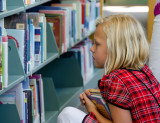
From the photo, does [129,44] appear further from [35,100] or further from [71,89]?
[71,89]

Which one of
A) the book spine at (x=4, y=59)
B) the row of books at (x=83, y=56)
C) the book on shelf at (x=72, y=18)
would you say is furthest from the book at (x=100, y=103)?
the row of books at (x=83, y=56)

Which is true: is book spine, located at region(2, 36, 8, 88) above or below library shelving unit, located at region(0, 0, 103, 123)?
above

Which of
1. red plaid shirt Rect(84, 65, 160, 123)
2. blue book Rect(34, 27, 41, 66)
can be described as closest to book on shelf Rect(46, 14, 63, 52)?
blue book Rect(34, 27, 41, 66)

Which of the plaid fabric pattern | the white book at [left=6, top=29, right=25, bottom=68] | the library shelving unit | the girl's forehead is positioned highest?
the girl's forehead

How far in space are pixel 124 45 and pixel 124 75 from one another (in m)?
0.15

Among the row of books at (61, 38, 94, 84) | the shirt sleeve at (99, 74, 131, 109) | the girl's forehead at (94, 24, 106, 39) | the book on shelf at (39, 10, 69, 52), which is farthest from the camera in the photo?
the row of books at (61, 38, 94, 84)

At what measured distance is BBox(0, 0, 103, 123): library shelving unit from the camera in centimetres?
222

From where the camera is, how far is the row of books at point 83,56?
3.63 meters

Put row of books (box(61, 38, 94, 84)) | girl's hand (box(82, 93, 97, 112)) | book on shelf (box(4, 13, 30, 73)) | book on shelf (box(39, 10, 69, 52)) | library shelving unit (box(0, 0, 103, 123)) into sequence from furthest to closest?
1. row of books (box(61, 38, 94, 84))
2. book on shelf (box(39, 10, 69, 52))
3. book on shelf (box(4, 13, 30, 73))
4. library shelving unit (box(0, 0, 103, 123))
5. girl's hand (box(82, 93, 97, 112))

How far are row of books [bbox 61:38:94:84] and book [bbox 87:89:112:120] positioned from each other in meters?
1.56

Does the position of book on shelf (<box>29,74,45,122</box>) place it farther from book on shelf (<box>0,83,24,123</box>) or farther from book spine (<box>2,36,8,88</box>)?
book spine (<box>2,36,8,88</box>)

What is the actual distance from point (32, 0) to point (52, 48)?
52 centimetres

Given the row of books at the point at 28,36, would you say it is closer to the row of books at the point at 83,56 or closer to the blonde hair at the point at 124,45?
the blonde hair at the point at 124,45

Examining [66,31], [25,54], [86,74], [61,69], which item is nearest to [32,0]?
[25,54]
